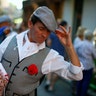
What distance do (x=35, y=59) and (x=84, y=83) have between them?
4307 millimetres

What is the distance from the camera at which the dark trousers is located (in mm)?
6911

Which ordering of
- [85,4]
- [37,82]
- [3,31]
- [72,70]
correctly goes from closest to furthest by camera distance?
[72,70], [37,82], [3,31], [85,4]

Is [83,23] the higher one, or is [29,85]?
[29,85]

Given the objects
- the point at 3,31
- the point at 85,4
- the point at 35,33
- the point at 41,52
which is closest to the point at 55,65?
the point at 41,52

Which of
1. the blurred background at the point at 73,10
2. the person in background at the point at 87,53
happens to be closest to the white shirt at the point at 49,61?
the person in background at the point at 87,53

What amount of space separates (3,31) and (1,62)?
3.34 feet

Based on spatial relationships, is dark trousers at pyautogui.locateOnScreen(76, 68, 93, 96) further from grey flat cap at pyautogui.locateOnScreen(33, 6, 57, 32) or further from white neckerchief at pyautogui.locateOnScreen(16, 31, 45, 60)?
grey flat cap at pyautogui.locateOnScreen(33, 6, 57, 32)

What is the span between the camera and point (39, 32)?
2.83 meters

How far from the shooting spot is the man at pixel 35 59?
283 cm

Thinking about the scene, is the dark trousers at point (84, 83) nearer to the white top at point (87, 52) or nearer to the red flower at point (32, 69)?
the white top at point (87, 52)

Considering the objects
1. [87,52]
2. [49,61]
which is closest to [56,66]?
[49,61]

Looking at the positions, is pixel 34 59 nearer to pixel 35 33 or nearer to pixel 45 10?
pixel 35 33

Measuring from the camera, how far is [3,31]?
3906 mm

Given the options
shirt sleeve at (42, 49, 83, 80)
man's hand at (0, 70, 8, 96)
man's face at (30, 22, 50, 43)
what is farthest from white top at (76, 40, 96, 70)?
man's hand at (0, 70, 8, 96)
